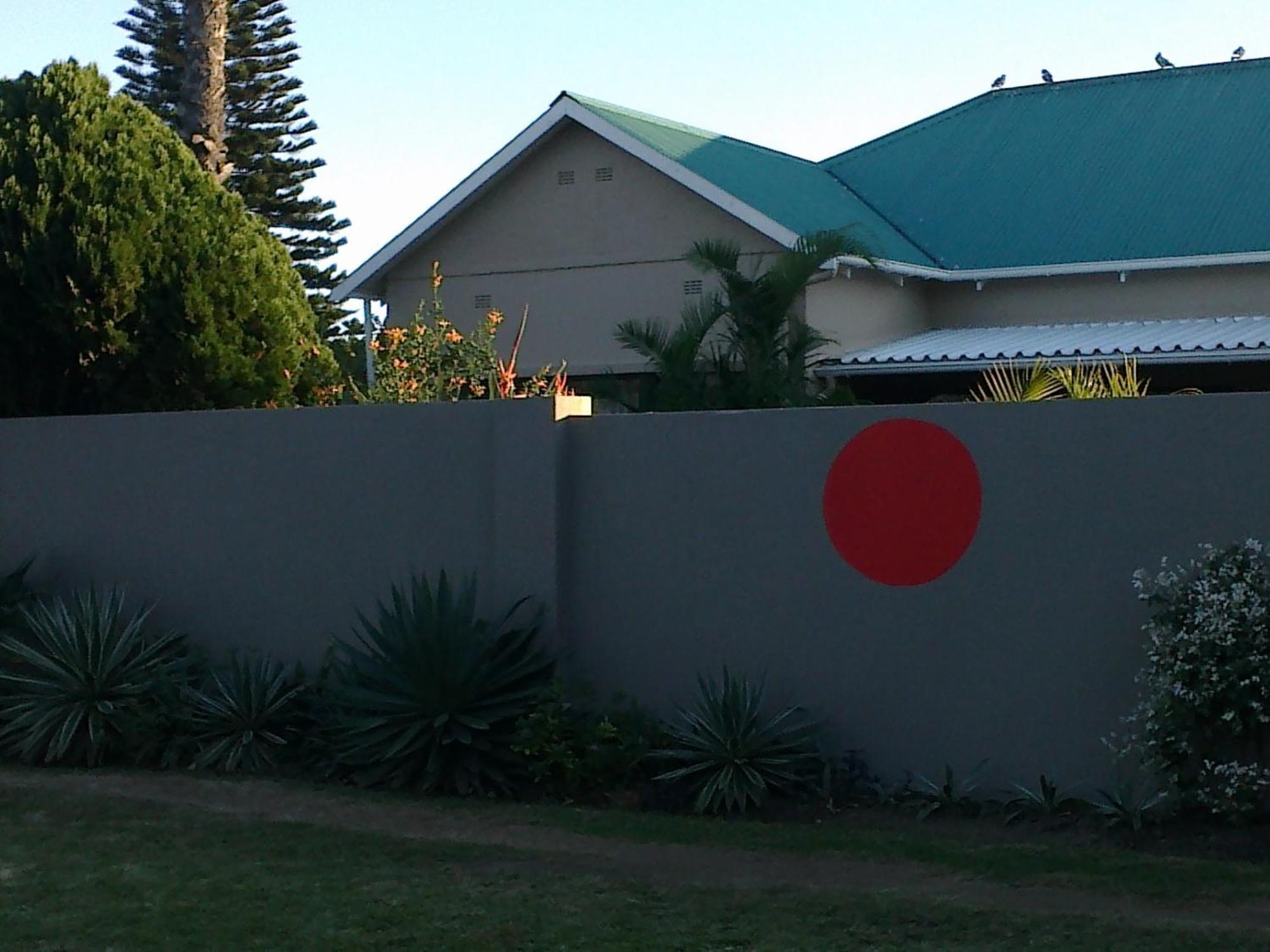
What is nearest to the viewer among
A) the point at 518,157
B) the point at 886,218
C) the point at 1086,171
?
the point at 518,157

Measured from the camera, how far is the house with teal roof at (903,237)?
64.6 ft

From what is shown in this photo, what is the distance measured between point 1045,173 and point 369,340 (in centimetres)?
1017

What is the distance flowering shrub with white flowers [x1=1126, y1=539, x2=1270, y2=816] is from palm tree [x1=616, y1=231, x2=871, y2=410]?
24.8 ft

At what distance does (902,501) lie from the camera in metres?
9.29

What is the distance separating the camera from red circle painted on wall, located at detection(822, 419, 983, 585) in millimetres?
9141

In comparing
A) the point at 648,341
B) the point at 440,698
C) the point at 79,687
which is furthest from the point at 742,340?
the point at 79,687

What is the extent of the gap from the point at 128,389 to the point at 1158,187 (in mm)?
13692

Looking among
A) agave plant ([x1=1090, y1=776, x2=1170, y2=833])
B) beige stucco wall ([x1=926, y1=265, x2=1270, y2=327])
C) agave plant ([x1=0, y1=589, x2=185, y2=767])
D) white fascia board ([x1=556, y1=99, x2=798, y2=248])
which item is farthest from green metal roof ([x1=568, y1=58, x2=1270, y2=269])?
agave plant ([x1=1090, y1=776, x2=1170, y2=833])

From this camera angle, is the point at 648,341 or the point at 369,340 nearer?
the point at 648,341

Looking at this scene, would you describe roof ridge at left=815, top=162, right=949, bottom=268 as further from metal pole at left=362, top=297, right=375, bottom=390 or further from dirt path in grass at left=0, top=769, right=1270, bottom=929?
dirt path in grass at left=0, top=769, right=1270, bottom=929

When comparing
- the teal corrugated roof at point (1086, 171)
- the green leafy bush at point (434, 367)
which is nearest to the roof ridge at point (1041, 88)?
the teal corrugated roof at point (1086, 171)

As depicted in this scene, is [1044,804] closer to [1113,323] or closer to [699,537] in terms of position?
[699,537]

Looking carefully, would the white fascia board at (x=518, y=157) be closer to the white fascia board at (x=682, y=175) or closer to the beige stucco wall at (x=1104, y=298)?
the white fascia board at (x=682, y=175)

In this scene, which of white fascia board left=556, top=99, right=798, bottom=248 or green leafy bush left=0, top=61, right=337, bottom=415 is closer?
green leafy bush left=0, top=61, right=337, bottom=415
